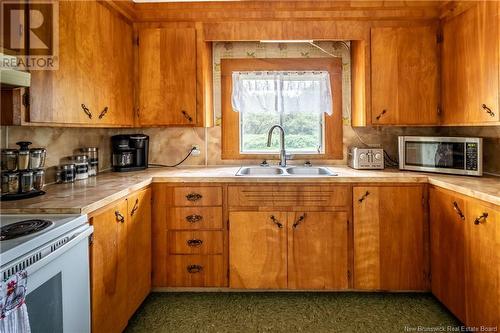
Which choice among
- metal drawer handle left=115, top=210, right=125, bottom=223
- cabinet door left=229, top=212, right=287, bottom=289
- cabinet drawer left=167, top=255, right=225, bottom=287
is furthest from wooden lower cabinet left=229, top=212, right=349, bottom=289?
metal drawer handle left=115, top=210, right=125, bottom=223

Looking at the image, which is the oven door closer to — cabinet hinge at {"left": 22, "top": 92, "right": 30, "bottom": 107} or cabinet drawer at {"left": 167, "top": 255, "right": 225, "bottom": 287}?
cabinet hinge at {"left": 22, "top": 92, "right": 30, "bottom": 107}

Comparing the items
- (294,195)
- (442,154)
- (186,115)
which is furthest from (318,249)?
(186,115)

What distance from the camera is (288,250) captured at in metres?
2.19

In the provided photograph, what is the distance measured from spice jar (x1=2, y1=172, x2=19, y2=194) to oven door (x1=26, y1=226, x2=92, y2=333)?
54 centimetres

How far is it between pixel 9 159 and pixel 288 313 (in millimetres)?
1881

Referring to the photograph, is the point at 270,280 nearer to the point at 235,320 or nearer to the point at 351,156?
the point at 235,320

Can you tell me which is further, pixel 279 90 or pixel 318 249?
pixel 279 90

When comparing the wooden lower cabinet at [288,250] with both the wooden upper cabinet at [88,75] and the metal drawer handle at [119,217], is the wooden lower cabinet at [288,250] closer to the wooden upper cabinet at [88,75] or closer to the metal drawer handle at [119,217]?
the metal drawer handle at [119,217]

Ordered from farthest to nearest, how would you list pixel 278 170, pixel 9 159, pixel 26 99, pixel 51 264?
pixel 278 170 → pixel 9 159 → pixel 26 99 → pixel 51 264

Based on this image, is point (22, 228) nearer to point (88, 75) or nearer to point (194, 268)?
point (88, 75)

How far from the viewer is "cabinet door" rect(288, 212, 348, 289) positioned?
2.17 meters

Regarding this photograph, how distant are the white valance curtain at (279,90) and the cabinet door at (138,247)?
4.18 feet

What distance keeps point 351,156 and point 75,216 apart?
2108 millimetres

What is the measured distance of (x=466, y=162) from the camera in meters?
2.07
